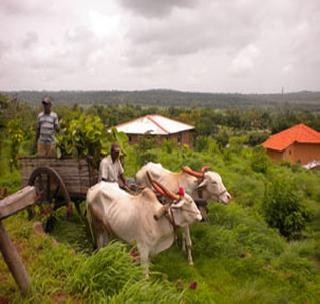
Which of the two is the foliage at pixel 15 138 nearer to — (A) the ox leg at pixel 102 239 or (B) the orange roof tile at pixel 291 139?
(A) the ox leg at pixel 102 239

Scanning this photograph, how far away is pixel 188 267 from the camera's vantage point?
5.06 meters

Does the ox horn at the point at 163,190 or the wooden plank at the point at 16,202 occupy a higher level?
the wooden plank at the point at 16,202

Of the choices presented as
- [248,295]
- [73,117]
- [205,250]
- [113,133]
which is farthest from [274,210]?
[73,117]

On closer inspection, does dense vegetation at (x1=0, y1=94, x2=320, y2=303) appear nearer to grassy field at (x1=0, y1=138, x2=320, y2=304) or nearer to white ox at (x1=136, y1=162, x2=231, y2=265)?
grassy field at (x1=0, y1=138, x2=320, y2=304)

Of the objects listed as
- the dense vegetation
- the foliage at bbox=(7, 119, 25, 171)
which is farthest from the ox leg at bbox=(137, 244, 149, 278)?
the foliage at bbox=(7, 119, 25, 171)

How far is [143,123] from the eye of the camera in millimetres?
29172

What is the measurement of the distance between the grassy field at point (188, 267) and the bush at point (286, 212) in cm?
23

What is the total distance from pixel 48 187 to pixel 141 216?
177 centimetres

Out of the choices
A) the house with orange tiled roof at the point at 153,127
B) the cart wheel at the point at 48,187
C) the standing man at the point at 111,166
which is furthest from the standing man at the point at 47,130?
the house with orange tiled roof at the point at 153,127

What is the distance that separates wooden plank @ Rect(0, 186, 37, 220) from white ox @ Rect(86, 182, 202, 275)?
176 cm

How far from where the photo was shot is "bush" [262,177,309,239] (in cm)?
760

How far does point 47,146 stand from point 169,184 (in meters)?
1.90

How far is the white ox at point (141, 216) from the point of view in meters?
4.24

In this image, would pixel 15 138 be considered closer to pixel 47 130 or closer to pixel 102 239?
pixel 47 130
